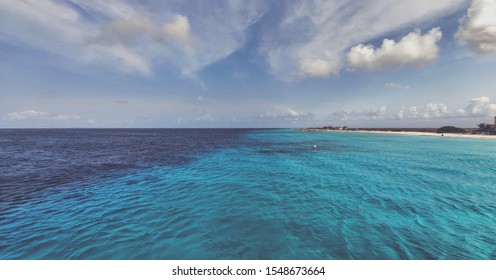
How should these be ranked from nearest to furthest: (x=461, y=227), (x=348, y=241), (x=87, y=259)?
1. (x=87, y=259)
2. (x=348, y=241)
3. (x=461, y=227)

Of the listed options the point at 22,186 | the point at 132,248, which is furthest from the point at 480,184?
the point at 22,186

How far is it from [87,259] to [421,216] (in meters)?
15.7

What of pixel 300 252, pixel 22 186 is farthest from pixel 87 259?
pixel 22 186

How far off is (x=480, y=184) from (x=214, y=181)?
22581 millimetres

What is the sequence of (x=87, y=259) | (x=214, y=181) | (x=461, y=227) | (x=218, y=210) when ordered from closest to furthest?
(x=87, y=259) < (x=461, y=227) < (x=218, y=210) < (x=214, y=181)

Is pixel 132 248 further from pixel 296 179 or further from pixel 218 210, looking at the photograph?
pixel 296 179

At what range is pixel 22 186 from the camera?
15.7 metres

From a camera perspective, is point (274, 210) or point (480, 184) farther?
point (480, 184)

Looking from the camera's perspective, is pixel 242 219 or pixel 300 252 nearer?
pixel 300 252

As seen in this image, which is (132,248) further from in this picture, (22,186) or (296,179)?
(22,186)
